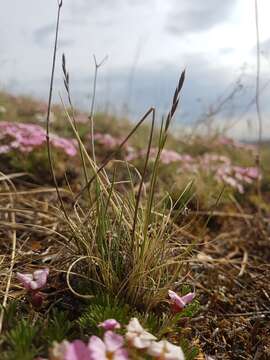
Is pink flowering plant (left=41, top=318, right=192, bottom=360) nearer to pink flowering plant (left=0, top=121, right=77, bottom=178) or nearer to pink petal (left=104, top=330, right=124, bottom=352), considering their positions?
pink petal (left=104, top=330, right=124, bottom=352)

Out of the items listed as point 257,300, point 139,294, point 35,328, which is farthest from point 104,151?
point 35,328

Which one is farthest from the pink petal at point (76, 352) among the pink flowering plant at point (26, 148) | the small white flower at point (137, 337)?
the pink flowering plant at point (26, 148)

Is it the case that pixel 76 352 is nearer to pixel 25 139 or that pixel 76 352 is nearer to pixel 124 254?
pixel 124 254

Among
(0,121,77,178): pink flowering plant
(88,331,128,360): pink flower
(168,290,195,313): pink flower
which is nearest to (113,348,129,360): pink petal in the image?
(88,331,128,360): pink flower

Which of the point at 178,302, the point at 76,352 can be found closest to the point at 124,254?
the point at 178,302

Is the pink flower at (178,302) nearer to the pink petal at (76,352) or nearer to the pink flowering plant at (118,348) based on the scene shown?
the pink flowering plant at (118,348)
